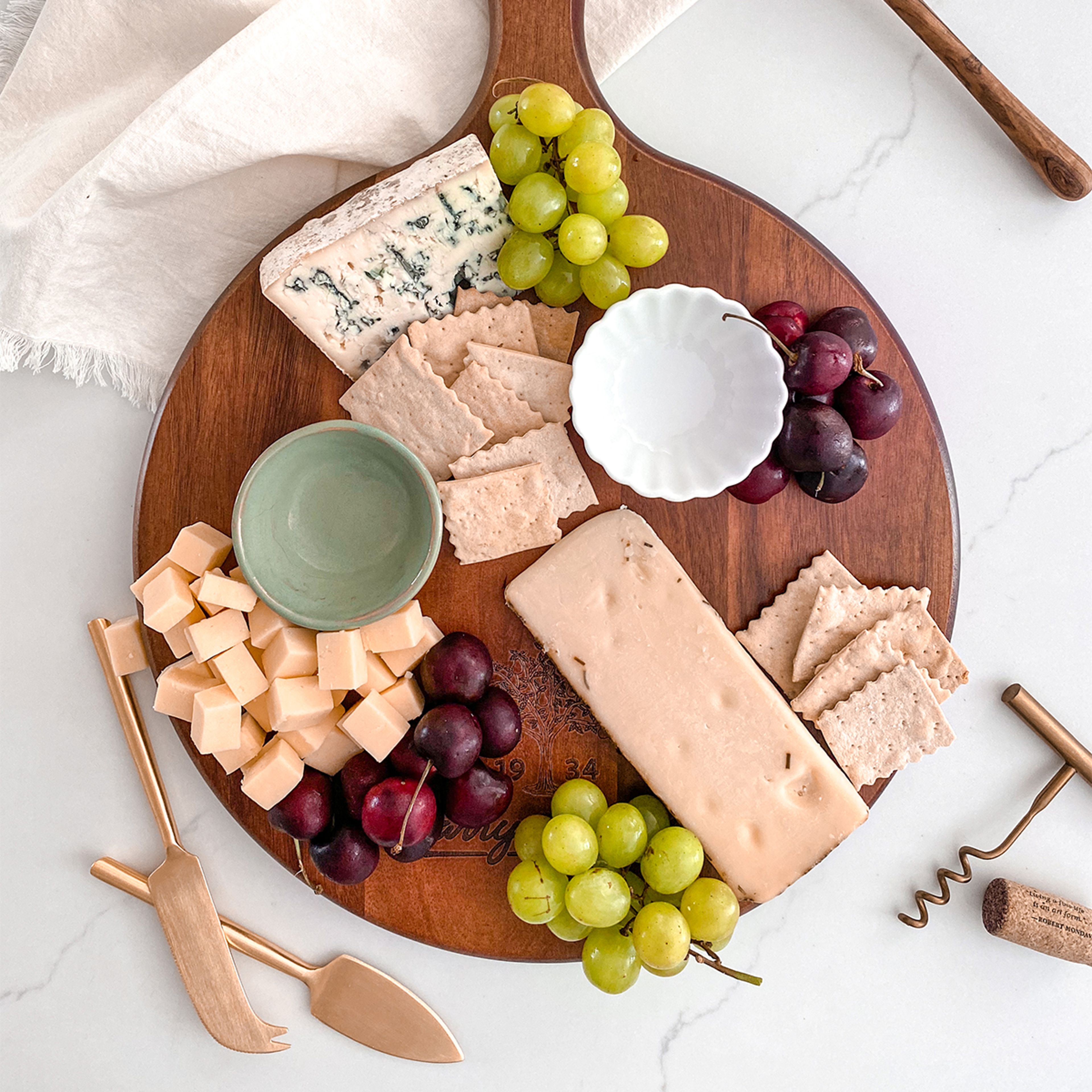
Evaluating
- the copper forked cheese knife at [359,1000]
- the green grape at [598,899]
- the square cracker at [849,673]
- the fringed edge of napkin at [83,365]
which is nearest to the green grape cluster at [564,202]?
the square cracker at [849,673]

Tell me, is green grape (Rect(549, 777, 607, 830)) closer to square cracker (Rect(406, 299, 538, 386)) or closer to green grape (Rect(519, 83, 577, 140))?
square cracker (Rect(406, 299, 538, 386))

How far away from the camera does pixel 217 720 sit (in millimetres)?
1268

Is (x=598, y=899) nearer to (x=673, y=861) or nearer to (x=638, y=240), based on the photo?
(x=673, y=861)

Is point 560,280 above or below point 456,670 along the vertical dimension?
above

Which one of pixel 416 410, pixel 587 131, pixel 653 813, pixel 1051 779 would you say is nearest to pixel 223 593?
pixel 416 410

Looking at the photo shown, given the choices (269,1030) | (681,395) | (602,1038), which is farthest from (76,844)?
(681,395)

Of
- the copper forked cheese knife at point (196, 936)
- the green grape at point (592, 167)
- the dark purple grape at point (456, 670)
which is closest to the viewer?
the green grape at point (592, 167)

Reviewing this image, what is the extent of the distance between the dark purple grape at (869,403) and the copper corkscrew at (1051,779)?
0.55 metres

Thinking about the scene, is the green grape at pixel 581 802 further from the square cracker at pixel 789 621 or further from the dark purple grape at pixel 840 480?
the dark purple grape at pixel 840 480

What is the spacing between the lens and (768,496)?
53.4 inches

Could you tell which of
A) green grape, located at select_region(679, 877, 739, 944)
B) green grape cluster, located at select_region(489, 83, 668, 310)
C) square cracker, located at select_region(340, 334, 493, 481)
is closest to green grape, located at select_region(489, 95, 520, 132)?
green grape cluster, located at select_region(489, 83, 668, 310)

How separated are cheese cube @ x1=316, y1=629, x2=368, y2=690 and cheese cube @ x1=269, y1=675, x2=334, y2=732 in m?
0.03

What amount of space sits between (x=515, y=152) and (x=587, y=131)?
0.11 metres

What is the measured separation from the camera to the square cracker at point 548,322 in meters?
1.35
